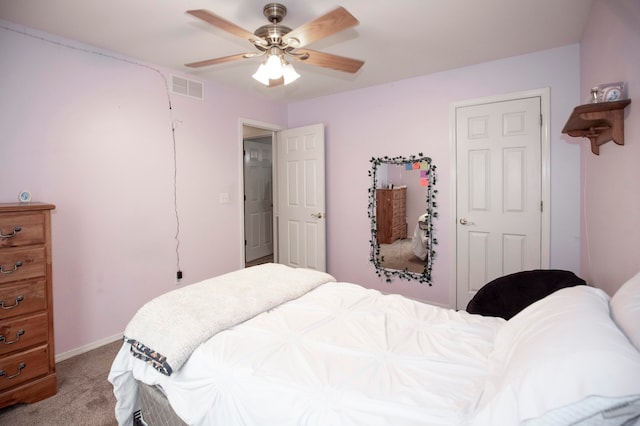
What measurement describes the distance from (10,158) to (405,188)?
3.44m

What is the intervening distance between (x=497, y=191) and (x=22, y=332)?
152 inches

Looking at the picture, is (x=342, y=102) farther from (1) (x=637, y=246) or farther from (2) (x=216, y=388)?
(2) (x=216, y=388)

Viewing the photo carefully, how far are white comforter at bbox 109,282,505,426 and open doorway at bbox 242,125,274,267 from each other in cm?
395

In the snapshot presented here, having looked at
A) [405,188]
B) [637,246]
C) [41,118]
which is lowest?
[637,246]

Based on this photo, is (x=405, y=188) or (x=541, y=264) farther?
(x=405, y=188)

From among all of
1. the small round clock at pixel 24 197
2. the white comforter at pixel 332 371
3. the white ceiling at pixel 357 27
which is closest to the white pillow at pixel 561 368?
the white comforter at pixel 332 371

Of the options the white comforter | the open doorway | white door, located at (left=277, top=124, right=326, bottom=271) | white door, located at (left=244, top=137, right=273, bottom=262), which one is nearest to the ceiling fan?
the white comforter

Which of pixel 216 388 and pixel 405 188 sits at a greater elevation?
pixel 405 188

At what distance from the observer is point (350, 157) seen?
4090 mm

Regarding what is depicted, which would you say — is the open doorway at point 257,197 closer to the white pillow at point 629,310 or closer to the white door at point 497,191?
the white door at point 497,191

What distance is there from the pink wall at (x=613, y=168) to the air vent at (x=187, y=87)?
3.32 metres

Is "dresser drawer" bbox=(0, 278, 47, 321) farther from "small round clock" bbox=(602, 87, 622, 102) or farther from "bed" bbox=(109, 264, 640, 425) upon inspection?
"small round clock" bbox=(602, 87, 622, 102)

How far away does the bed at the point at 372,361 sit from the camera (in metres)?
0.82

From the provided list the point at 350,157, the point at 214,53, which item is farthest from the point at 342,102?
the point at 214,53
